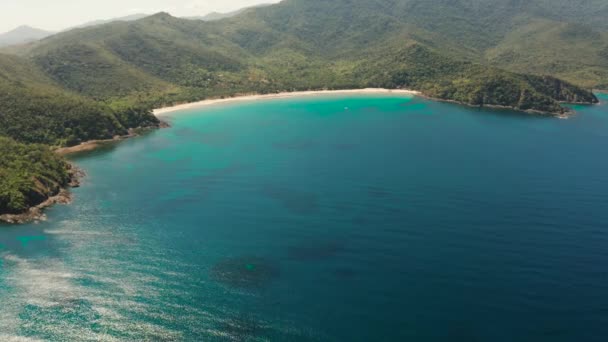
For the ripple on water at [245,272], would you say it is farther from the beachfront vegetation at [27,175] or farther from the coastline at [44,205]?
the beachfront vegetation at [27,175]

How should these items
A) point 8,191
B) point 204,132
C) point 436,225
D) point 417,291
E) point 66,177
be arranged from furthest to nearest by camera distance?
1. point 204,132
2. point 66,177
3. point 8,191
4. point 436,225
5. point 417,291

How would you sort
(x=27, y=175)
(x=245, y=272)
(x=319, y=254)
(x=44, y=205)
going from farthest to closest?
(x=27, y=175) < (x=44, y=205) < (x=319, y=254) < (x=245, y=272)

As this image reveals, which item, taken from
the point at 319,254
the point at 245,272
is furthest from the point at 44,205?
the point at 319,254

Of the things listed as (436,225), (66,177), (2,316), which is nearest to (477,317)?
(436,225)

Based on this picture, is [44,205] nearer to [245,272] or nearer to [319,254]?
[245,272]

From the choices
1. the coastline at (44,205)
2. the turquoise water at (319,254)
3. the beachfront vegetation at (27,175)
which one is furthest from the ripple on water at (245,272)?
the beachfront vegetation at (27,175)

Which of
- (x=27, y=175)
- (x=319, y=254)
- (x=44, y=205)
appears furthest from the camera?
(x=27, y=175)

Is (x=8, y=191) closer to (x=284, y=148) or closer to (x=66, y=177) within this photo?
(x=66, y=177)

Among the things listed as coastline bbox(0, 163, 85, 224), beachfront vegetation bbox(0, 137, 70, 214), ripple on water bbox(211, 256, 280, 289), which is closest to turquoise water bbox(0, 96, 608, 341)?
ripple on water bbox(211, 256, 280, 289)
